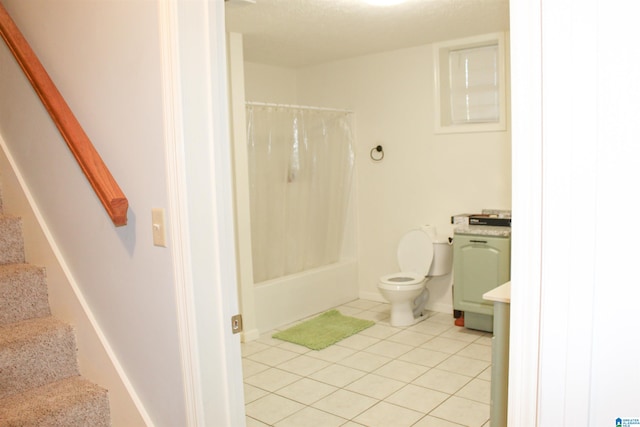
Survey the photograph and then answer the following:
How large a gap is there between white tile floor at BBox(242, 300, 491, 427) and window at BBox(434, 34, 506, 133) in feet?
5.81

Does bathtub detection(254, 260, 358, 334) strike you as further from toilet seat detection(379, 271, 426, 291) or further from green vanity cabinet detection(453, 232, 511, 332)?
green vanity cabinet detection(453, 232, 511, 332)

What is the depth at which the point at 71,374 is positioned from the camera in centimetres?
191

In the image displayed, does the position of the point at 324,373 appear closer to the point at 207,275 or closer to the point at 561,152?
the point at 207,275

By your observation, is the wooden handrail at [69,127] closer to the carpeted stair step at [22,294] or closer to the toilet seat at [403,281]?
the carpeted stair step at [22,294]

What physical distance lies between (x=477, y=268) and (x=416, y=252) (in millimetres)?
659

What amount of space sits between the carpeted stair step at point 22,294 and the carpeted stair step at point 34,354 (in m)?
0.05

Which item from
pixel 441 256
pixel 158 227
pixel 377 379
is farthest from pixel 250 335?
pixel 158 227

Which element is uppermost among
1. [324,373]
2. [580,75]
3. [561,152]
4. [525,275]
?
[580,75]

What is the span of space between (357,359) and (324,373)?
332 millimetres

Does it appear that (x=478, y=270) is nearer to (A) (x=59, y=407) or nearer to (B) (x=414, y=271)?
(B) (x=414, y=271)

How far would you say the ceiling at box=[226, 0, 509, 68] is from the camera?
3221 mm

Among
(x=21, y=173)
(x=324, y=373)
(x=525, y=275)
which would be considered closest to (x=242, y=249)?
(x=324, y=373)

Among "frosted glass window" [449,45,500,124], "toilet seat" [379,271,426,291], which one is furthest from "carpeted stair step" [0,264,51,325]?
"frosted glass window" [449,45,500,124]

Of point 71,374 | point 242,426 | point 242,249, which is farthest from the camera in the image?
point 242,249
